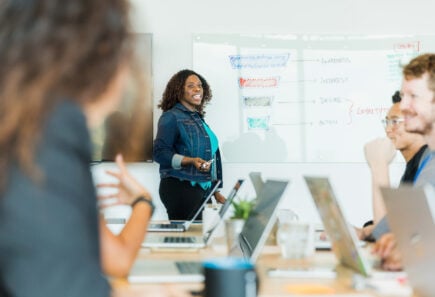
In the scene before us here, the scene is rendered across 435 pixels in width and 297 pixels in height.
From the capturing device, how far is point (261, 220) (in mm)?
1786

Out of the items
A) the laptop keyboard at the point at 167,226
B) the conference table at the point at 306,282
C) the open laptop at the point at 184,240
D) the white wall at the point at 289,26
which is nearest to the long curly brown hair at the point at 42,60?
the conference table at the point at 306,282

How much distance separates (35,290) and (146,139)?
139 inches

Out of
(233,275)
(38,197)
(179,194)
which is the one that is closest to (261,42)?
(179,194)

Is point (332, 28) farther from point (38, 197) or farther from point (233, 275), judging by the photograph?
point (38, 197)

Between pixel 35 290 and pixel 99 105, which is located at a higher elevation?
pixel 99 105

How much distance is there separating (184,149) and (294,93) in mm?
999

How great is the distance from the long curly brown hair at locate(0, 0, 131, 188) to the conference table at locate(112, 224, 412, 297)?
0.45 meters

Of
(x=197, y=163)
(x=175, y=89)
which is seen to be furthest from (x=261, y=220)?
(x=175, y=89)

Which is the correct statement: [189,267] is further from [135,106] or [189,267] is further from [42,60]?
[42,60]

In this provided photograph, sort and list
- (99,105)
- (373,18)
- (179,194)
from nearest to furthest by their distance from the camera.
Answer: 1. (99,105)
2. (179,194)
3. (373,18)

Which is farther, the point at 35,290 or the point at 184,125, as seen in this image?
the point at 184,125

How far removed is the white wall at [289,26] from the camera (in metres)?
4.34

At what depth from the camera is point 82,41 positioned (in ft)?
2.43

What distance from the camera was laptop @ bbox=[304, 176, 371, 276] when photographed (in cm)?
145
